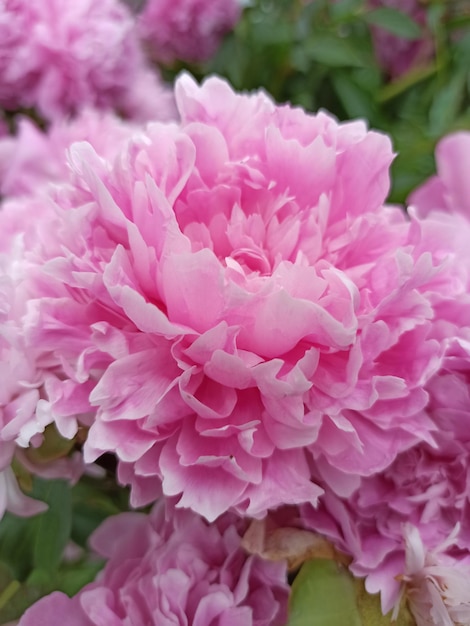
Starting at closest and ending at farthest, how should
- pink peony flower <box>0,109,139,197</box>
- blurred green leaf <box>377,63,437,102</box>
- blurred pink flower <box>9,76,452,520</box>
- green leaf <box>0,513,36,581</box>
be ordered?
blurred pink flower <box>9,76,452,520</box> < green leaf <box>0,513,36,581</box> < pink peony flower <box>0,109,139,197</box> < blurred green leaf <box>377,63,437,102</box>

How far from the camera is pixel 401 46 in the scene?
731 millimetres

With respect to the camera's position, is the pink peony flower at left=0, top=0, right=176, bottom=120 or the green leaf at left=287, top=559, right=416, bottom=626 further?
the pink peony flower at left=0, top=0, right=176, bottom=120

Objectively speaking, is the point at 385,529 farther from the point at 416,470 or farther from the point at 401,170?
the point at 401,170

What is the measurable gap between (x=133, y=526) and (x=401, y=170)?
338 mm

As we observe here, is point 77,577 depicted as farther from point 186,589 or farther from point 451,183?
point 451,183

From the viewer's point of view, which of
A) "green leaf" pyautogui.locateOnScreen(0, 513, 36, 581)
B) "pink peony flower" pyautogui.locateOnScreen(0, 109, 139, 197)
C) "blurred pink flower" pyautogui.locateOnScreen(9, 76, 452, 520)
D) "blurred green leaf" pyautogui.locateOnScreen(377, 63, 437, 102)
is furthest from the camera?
"blurred green leaf" pyautogui.locateOnScreen(377, 63, 437, 102)

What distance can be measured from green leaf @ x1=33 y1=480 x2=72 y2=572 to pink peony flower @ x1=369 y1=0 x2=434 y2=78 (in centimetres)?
54

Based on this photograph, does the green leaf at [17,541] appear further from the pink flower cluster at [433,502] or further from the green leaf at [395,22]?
the green leaf at [395,22]

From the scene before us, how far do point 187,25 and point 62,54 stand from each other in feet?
0.53

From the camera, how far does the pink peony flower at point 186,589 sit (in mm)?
307

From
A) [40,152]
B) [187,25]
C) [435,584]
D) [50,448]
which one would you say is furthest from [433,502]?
[187,25]

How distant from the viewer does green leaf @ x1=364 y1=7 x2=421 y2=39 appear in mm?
624

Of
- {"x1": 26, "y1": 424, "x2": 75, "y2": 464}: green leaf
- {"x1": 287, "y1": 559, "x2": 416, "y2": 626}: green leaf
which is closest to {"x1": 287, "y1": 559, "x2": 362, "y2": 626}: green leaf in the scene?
{"x1": 287, "y1": 559, "x2": 416, "y2": 626}: green leaf

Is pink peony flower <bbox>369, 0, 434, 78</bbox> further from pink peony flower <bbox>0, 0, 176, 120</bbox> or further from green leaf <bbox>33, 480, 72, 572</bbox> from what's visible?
green leaf <bbox>33, 480, 72, 572</bbox>
